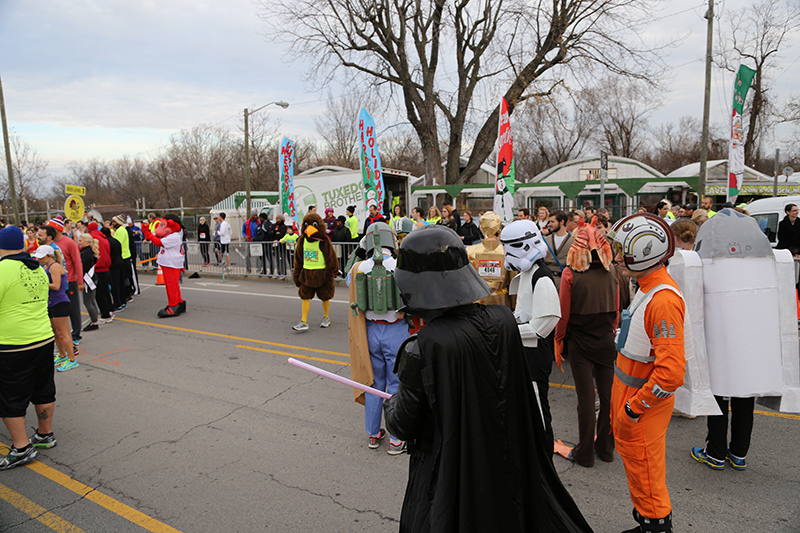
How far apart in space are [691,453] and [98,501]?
471 cm

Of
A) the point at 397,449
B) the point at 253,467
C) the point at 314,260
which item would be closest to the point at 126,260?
the point at 314,260

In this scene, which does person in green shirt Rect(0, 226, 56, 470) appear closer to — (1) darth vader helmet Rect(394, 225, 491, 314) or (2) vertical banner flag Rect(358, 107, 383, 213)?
(1) darth vader helmet Rect(394, 225, 491, 314)

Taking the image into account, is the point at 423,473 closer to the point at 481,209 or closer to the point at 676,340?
the point at 676,340

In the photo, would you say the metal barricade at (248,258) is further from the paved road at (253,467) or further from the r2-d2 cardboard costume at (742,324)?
the r2-d2 cardboard costume at (742,324)

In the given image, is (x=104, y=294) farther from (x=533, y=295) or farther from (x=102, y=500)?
(x=533, y=295)

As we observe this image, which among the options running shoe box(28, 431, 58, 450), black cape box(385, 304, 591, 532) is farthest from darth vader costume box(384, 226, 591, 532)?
running shoe box(28, 431, 58, 450)

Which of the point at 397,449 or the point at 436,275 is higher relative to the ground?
the point at 436,275

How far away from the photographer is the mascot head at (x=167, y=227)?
938 centimetres

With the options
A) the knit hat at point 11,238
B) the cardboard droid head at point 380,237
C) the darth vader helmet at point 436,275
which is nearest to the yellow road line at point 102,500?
the knit hat at point 11,238

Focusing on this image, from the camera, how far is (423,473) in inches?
74.5

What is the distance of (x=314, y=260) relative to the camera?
7.85 metres

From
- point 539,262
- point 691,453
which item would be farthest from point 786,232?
point 539,262

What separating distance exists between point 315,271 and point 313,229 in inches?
27.9

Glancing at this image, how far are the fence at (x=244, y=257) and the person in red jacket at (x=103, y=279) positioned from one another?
3.46 meters
